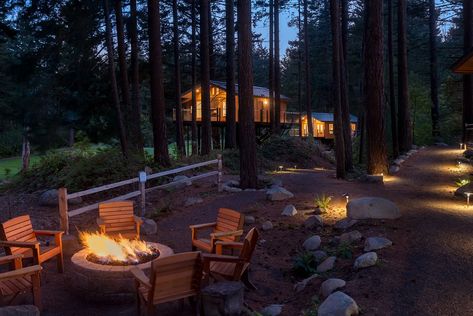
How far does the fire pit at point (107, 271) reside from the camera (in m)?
6.10

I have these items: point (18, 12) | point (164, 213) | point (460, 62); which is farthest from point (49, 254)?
point (18, 12)

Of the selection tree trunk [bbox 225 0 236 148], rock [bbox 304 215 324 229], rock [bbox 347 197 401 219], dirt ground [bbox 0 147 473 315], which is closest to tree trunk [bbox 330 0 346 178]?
dirt ground [bbox 0 147 473 315]

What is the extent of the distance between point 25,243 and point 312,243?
5.02 metres

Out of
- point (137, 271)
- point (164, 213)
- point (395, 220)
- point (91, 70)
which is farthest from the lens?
point (91, 70)

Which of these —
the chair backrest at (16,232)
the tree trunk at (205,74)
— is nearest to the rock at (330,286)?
the chair backrest at (16,232)

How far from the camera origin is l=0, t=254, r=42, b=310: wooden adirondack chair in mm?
5477

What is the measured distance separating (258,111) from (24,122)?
19399 millimetres

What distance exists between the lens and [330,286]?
18.9 feet

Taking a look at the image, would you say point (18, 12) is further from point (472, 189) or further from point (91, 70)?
point (472, 189)

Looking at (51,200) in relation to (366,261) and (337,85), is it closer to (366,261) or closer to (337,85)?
(366,261)

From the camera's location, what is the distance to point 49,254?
699 centimetres

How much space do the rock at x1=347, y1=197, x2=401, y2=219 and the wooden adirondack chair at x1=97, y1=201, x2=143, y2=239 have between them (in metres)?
4.48

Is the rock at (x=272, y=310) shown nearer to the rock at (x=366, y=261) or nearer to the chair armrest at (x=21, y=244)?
the rock at (x=366, y=261)

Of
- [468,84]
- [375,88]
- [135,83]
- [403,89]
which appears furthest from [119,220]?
[468,84]
